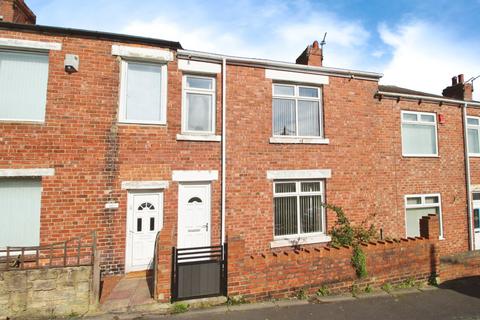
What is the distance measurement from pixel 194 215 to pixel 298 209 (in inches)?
126

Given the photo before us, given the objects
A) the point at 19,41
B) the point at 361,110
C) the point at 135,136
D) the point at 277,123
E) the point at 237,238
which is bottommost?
the point at 237,238

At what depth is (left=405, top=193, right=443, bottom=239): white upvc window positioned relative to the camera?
918 cm

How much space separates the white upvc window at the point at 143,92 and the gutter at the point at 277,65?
36.5 inches

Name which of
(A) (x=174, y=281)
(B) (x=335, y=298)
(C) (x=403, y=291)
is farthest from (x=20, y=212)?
(C) (x=403, y=291)

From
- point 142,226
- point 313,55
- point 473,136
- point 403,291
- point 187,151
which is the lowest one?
point 403,291

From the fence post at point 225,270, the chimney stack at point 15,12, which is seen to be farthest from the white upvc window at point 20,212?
the fence post at point 225,270

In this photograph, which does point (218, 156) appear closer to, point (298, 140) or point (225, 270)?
point (298, 140)

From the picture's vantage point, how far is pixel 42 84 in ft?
21.4

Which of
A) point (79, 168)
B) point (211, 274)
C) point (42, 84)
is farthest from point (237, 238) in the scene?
point (42, 84)

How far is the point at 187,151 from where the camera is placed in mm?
7109

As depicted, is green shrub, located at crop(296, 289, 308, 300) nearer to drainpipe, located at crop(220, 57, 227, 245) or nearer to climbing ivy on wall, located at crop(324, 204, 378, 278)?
climbing ivy on wall, located at crop(324, 204, 378, 278)

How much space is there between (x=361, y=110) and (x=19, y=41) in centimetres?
1010

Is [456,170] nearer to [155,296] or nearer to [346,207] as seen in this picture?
[346,207]

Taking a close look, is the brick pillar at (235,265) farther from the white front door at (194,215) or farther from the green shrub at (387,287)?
the green shrub at (387,287)
